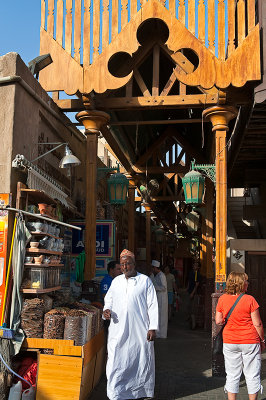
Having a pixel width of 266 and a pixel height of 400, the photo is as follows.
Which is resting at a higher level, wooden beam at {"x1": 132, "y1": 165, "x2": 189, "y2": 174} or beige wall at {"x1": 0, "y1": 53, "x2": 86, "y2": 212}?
wooden beam at {"x1": 132, "y1": 165, "x2": 189, "y2": 174}

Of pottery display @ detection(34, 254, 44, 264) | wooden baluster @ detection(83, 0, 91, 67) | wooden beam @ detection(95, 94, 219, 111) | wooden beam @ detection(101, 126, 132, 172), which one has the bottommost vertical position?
pottery display @ detection(34, 254, 44, 264)

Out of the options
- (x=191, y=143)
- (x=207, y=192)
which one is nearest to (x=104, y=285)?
(x=207, y=192)

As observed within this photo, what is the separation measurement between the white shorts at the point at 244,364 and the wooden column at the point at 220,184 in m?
2.14

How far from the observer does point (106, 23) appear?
7742 mm

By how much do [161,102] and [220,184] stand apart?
5.80 feet

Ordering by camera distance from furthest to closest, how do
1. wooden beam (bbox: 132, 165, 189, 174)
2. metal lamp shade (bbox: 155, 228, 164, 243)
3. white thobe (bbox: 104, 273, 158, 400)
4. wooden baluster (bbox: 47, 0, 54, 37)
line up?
metal lamp shade (bbox: 155, 228, 164, 243) < wooden beam (bbox: 132, 165, 189, 174) < wooden baluster (bbox: 47, 0, 54, 37) < white thobe (bbox: 104, 273, 158, 400)

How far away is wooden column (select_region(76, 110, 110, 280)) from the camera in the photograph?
768cm

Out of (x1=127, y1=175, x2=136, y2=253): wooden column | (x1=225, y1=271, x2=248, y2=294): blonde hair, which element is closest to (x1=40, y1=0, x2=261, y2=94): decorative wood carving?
(x1=225, y1=271, x2=248, y2=294): blonde hair

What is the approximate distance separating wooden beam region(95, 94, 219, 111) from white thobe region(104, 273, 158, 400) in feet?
11.9

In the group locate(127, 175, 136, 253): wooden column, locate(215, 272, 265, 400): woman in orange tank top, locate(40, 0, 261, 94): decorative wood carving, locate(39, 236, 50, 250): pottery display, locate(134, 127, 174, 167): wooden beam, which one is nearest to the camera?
locate(215, 272, 265, 400): woman in orange tank top

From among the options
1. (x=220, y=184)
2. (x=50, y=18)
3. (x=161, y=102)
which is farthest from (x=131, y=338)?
(x=50, y=18)

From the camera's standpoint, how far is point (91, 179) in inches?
314

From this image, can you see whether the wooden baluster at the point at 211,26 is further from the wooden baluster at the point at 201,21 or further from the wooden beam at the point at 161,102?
the wooden beam at the point at 161,102

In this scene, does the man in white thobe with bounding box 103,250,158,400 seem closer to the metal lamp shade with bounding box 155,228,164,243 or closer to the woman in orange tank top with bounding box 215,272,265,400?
the woman in orange tank top with bounding box 215,272,265,400
